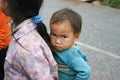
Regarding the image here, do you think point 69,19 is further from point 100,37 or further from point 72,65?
point 100,37

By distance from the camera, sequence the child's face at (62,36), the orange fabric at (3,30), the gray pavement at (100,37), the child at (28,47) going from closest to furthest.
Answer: the child at (28,47)
the child's face at (62,36)
the orange fabric at (3,30)
the gray pavement at (100,37)

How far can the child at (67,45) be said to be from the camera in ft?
8.13

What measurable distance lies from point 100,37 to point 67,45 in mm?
5147

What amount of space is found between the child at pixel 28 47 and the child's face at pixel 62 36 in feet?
0.30

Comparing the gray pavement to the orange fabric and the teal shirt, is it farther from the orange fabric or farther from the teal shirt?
the teal shirt

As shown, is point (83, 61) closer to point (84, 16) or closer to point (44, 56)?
point (44, 56)

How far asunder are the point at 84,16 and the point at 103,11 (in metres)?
1.18

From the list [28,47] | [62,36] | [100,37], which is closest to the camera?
[28,47]

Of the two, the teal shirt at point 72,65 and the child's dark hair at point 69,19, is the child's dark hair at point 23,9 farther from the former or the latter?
the teal shirt at point 72,65

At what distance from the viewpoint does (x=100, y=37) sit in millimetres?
7598

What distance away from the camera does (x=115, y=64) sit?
5.92 m

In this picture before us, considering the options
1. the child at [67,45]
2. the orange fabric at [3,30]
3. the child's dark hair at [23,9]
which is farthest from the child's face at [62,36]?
the orange fabric at [3,30]

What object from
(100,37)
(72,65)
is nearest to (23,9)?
(72,65)

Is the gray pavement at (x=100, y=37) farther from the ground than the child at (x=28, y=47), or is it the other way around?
the child at (x=28, y=47)
